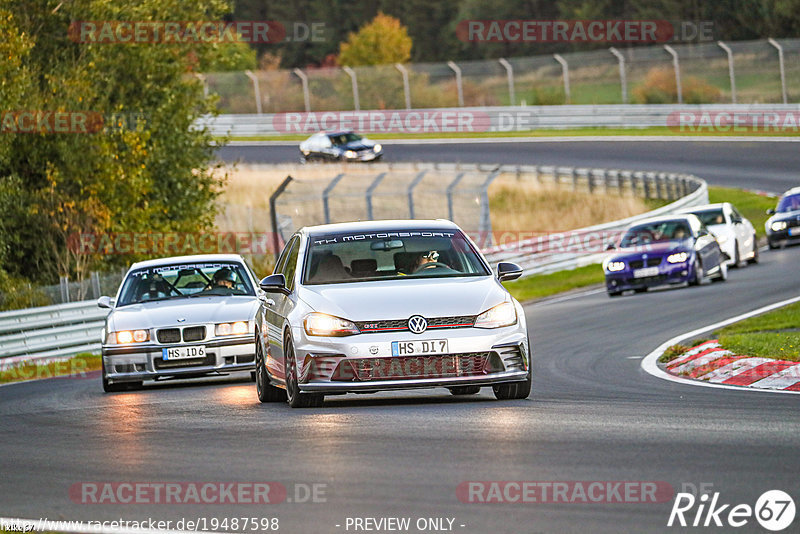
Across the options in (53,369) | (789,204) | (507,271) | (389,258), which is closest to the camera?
(507,271)

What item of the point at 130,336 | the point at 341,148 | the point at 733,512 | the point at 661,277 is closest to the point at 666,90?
the point at 341,148

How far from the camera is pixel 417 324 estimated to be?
421 inches

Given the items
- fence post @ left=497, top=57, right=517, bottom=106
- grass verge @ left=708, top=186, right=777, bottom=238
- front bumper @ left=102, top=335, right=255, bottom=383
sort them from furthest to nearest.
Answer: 1. fence post @ left=497, top=57, right=517, bottom=106
2. grass verge @ left=708, top=186, right=777, bottom=238
3. front bumper @ left=102, top=335, right=255, bottom=383

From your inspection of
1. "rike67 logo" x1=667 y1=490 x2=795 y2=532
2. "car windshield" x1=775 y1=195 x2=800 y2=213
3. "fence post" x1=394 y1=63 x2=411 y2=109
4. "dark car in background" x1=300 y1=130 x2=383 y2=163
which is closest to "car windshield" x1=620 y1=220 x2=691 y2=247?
"car windshield" x1=775 y1=195 x2=800 y2=213

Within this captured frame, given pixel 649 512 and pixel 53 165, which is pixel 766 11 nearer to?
pixel 53 165

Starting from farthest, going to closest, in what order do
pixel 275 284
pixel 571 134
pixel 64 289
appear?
pixel 571 134, pixel 64 289, pixel 275 284

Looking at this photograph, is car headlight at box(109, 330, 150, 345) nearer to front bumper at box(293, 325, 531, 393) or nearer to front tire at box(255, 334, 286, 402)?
front tire at box(255, 334, 286, 402)

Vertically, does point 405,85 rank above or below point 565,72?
below

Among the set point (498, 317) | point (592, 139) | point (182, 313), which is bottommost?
point (592, 139)

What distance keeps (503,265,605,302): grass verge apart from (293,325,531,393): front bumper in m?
17.8

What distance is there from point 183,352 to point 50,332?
7757mm

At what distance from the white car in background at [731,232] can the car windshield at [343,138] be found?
90.0 feet

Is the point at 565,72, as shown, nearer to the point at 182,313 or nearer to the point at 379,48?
the point at 379,48

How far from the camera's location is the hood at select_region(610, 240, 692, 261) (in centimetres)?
2558
